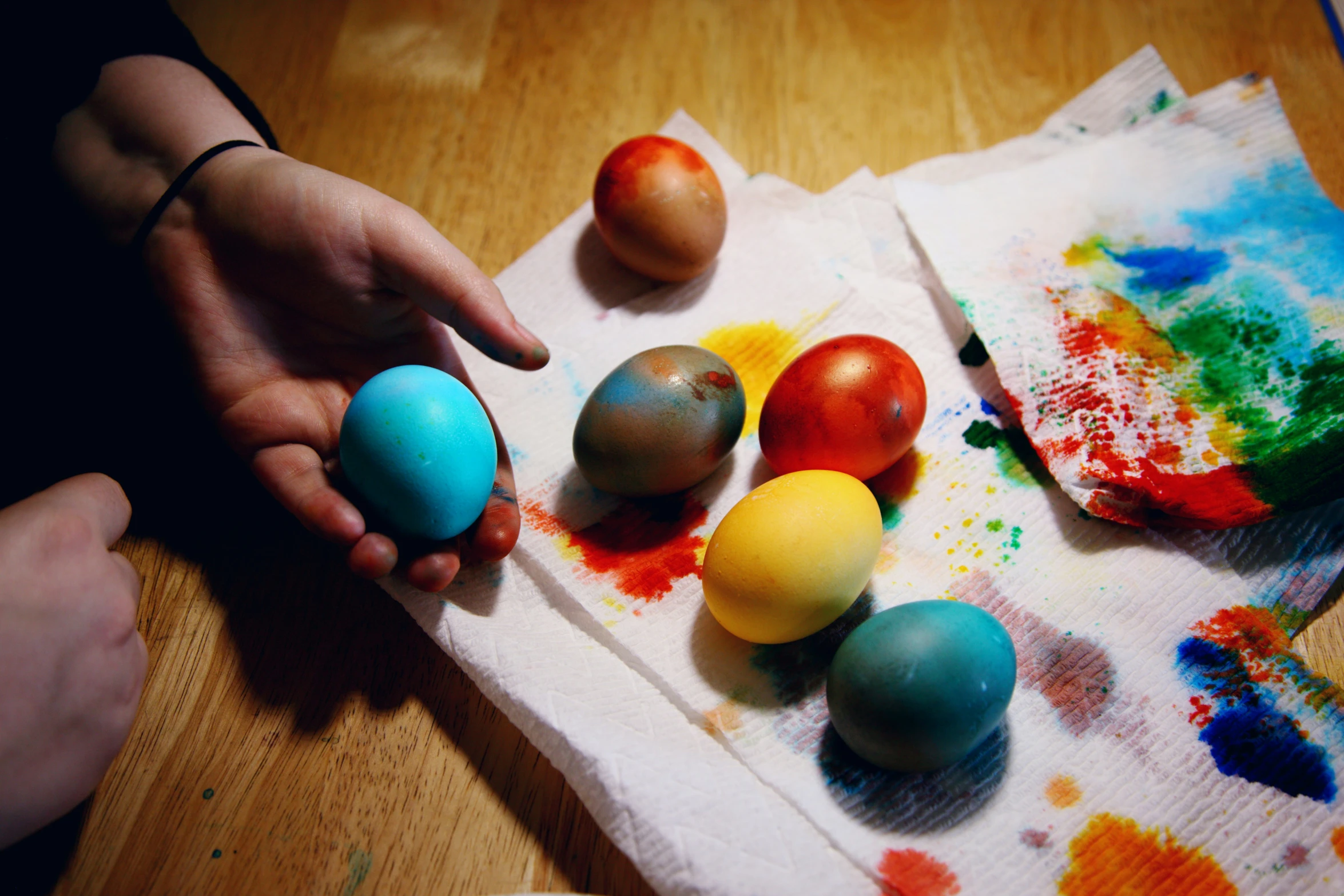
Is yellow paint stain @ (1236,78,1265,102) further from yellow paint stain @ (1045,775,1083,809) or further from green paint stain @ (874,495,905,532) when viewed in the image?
yellow paint stain @ (1045,775,1083,809)

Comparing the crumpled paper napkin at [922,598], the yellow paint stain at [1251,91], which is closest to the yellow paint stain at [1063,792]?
the crumpled paper napkin at [922,598]

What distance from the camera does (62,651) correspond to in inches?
26.2

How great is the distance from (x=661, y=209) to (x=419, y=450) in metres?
0.51

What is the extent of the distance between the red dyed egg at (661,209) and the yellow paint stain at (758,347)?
111mm

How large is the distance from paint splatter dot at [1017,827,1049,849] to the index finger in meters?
0.91

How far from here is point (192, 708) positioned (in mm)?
830

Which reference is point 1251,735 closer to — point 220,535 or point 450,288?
point 450,288

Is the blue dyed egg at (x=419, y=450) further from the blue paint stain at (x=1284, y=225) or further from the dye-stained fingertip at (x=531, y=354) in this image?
the blue paint stain at (x=1284, y=225)

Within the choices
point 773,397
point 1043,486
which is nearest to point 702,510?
point 773,397

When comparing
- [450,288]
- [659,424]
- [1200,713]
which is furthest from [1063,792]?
[450,288]

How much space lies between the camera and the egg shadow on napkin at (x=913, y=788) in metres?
0.74

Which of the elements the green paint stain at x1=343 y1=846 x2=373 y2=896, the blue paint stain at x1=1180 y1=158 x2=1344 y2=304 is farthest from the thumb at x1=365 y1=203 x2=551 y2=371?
the blue paint stain at x1=1180 y1=158 x2=1344 y2=304

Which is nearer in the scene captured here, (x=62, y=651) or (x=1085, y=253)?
(x=62, y=651)

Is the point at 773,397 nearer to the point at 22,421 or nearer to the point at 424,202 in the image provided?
the point at 424,202
